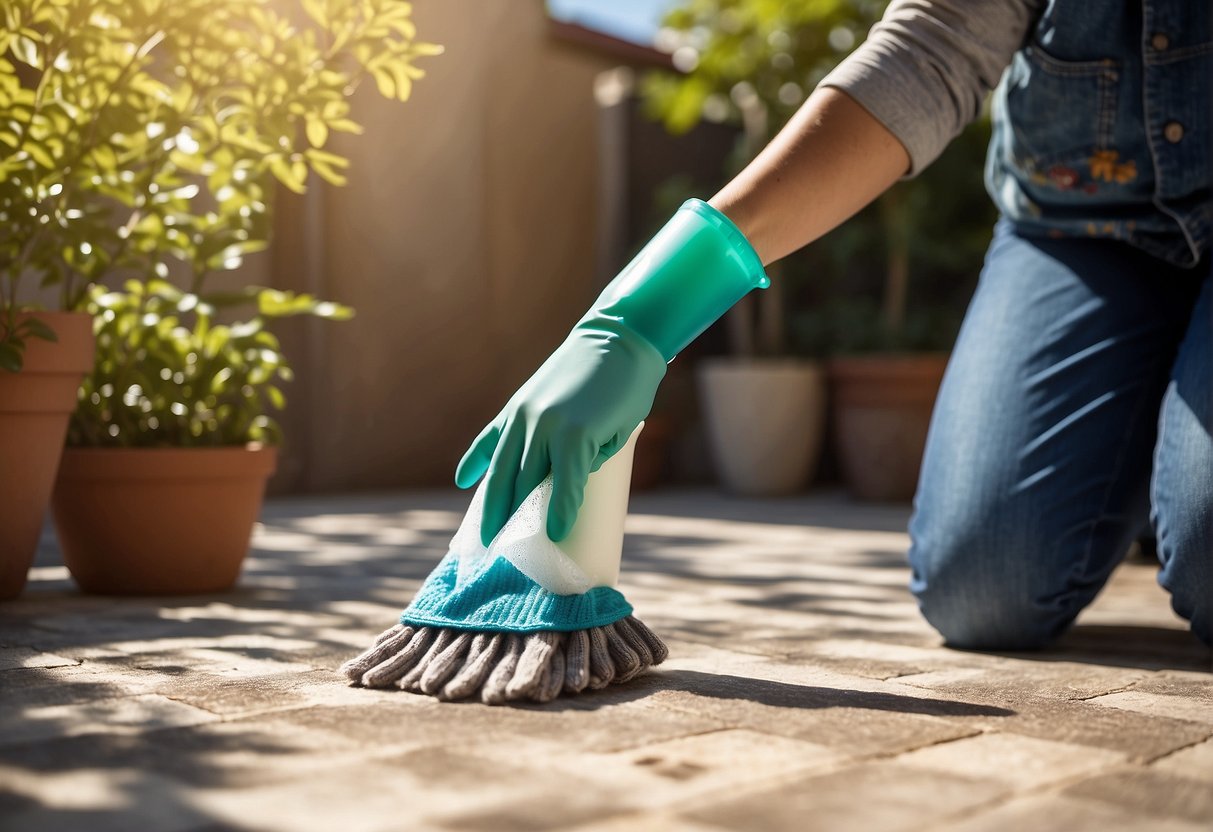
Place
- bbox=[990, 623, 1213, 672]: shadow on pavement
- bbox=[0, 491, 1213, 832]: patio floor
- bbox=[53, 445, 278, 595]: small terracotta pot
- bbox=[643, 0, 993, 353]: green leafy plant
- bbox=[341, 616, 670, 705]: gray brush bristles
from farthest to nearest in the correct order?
bbox=[643, 0, 993, 353]: green leafy plant < bbox=[53, 445, 278, 595]: small terracotta pot < bbox=[990, 623, 1213, 672]: shadow on pavement < bbox=[341, 616, 670, 705]: gray brush bristles < bbox=[0, 491, 1213, 832]: patio floor

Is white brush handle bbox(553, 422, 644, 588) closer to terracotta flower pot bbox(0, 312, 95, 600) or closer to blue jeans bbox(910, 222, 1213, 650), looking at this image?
blue jeans bbox(910, 222, 1213, 650)

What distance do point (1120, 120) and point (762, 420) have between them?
3.04 meters

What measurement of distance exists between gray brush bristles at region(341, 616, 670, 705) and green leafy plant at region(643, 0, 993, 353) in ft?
12.0

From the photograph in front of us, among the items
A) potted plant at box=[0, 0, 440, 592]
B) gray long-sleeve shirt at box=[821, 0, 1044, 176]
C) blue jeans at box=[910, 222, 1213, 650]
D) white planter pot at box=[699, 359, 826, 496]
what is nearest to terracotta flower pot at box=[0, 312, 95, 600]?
potted plant at box=[0, 0, 440, 592]

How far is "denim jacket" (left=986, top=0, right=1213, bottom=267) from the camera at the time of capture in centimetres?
170

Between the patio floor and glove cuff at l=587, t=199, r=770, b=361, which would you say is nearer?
the patio floor

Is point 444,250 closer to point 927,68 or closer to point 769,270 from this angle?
point 769,270

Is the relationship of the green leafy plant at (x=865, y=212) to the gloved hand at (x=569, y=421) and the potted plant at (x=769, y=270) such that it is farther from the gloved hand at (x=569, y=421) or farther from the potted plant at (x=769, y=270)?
the gloved hand at (x=569, y=421)

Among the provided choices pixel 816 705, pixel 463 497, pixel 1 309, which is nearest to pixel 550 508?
pixel 816 705

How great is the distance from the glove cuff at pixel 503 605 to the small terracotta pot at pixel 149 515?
0.92 m

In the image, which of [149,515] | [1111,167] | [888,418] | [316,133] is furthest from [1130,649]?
[888,418]

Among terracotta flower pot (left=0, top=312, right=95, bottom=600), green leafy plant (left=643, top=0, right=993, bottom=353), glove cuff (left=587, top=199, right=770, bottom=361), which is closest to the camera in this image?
glove cuff (left=587, top=199, right=770, bottom=361)

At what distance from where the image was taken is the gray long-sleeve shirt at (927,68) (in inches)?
60.9

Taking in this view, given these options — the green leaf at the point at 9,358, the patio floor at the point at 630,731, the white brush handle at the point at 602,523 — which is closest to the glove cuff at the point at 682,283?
the white brush handle at the point at 602,523
